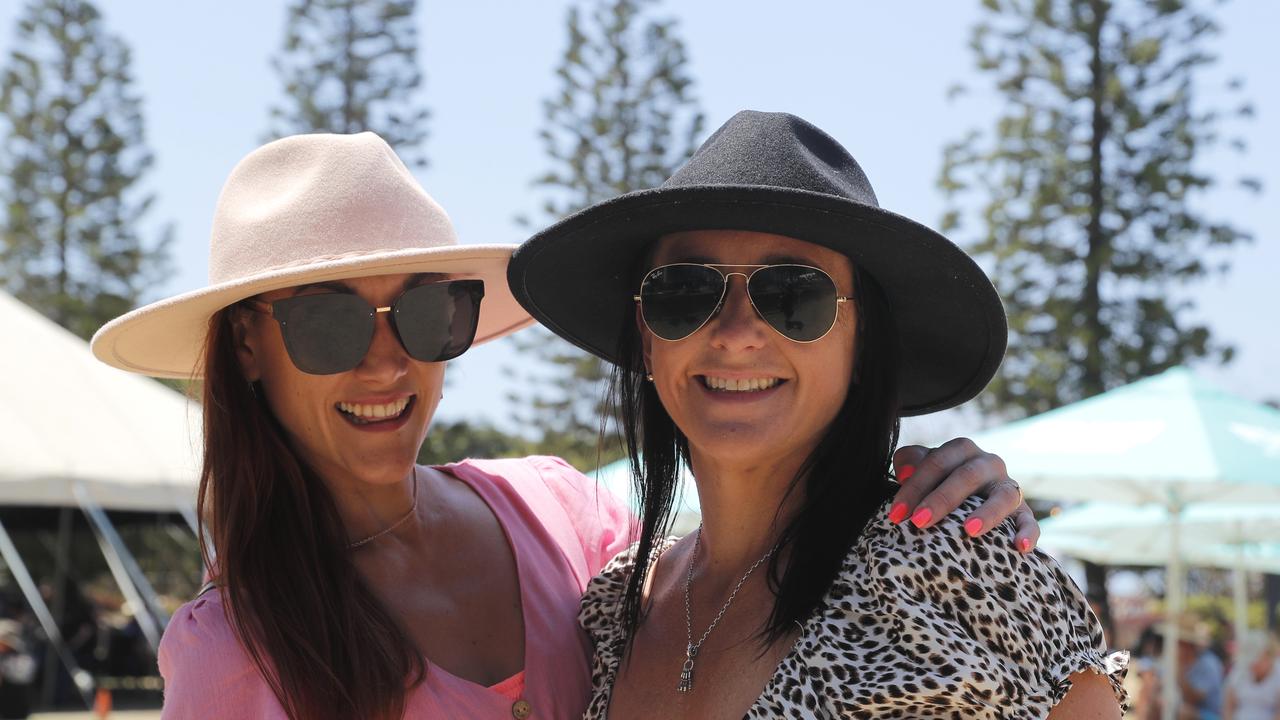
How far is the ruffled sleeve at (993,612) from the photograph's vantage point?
2008mm

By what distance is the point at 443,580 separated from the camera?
2826mm

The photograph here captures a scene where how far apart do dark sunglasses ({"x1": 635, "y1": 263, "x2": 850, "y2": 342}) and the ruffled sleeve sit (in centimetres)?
41

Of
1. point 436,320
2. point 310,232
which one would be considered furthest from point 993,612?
point 310,232

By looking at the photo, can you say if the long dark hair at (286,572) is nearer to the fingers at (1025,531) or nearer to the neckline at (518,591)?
the neckline at (518,591)

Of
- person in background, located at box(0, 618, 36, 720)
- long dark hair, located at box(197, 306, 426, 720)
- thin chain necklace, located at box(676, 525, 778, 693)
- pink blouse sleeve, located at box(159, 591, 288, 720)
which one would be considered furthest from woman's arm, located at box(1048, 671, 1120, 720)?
person in background, located at box(0, 618, 36, 720)

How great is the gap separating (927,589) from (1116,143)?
26.1 meters

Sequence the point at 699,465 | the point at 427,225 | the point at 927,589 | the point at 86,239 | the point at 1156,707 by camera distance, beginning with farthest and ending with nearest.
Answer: the point at 86,239 < the point at 1156,707 < the point at 427,225 < the point at 699,465 < the point at 927,589

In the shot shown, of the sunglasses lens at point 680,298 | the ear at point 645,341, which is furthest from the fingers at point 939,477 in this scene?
the ear at point 645,341

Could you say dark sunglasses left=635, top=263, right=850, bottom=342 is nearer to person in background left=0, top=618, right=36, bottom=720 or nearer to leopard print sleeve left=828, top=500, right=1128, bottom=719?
leopard print sleeve left=828, top=500, right=1128, bottom=719

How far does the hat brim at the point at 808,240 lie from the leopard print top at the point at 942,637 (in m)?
0.44

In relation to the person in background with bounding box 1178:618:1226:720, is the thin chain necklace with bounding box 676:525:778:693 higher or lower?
higher

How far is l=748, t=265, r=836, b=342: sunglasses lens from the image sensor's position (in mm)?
2326

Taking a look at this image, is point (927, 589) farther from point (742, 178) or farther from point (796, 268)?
point (742, 178)

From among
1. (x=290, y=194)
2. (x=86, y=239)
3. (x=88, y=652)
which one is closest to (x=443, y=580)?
(x=290, y=194)
